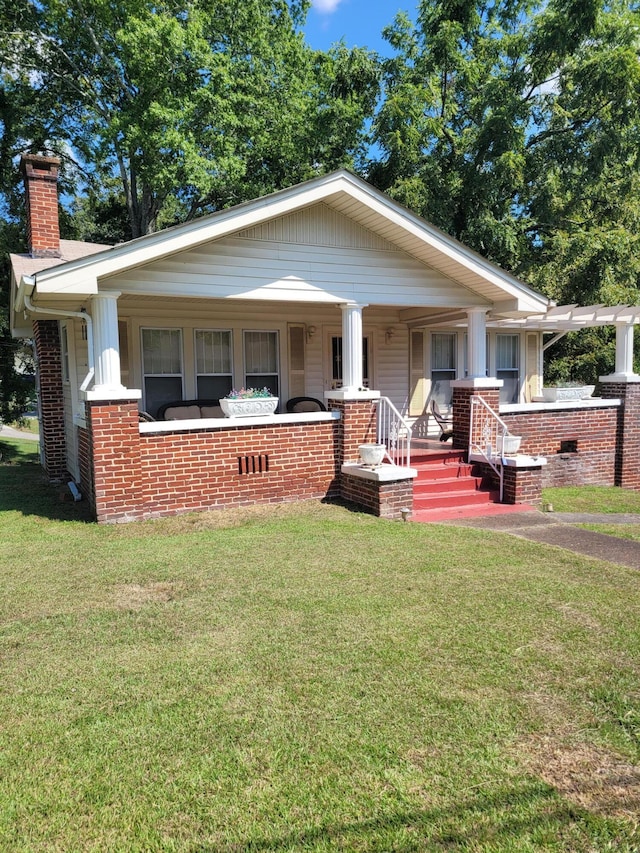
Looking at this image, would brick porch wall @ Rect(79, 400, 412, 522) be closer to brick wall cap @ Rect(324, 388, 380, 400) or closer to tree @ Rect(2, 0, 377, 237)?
brick wall cap @ Rect(324, 388, 380, 400)

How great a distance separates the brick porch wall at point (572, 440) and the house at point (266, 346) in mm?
37

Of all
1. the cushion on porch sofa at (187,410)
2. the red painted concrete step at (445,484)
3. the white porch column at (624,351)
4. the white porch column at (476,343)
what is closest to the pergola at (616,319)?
the white porch column at (624,351)

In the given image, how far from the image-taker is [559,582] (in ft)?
16.6

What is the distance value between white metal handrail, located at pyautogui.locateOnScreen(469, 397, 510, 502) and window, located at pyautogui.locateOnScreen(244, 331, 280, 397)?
3822 mm

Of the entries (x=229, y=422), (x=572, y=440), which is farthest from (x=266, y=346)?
(x=572, y=440)

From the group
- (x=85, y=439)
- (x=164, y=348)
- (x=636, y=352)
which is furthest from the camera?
(x=636, y=352)

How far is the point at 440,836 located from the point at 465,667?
1.36 metres

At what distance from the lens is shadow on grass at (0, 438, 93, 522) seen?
26.2 feet

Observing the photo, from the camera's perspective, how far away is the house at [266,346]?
7.21 meters

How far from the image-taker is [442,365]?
13055 millimetres

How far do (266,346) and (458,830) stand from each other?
30.9 ft

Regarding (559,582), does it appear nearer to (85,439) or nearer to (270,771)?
(270,771)

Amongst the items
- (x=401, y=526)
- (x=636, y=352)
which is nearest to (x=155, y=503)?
(x=401, y=526)

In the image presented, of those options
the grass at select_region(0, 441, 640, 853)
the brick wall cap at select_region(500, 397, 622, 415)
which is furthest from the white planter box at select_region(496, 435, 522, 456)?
the grass at select_region(0, 441, 640, 853)
